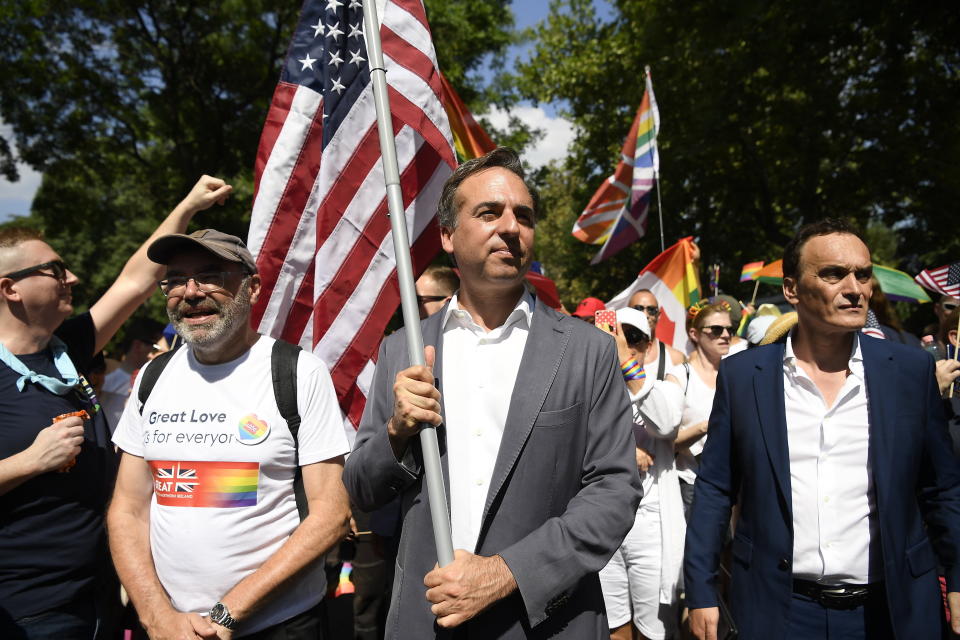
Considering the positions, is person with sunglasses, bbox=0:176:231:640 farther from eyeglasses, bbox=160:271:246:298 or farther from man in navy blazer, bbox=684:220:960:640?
man in navy blazer, bbox=684:220:960:640

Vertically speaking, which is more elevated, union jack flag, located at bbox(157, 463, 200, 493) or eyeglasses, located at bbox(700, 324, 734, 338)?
eyeglasses, located at bbox(700, 324, 734, 338)

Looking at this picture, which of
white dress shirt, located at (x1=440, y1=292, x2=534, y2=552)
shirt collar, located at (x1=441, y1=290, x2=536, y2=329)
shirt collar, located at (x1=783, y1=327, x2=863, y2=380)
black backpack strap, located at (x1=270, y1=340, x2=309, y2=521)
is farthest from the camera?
shirt collar, located at (x1=783, y1=327, x2=863, y2=380)

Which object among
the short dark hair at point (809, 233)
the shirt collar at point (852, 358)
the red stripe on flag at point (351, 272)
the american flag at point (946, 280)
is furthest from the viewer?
the american flag at point (946, 280)

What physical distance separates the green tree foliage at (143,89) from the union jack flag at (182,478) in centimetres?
1102

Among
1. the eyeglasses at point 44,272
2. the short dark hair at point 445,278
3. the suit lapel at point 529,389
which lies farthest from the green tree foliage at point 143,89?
the suit lapel at point 529,389

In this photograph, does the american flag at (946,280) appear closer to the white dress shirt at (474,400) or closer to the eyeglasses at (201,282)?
the white dress shirt at (474,400)

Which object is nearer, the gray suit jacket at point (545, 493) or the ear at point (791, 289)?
the gray suit jacket at point (545, 493)

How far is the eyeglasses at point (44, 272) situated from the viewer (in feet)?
9.32

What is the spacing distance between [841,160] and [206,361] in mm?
16516

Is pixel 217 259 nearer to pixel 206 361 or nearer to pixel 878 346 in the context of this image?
pixel 206 361

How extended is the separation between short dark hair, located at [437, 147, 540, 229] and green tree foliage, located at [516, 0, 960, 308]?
1112 centimetres

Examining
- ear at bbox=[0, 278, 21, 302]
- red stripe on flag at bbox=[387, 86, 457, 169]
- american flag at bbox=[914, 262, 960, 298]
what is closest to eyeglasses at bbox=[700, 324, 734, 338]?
american flag at bbox=[914, 262, 960, 298]

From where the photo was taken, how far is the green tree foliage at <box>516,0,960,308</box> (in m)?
13.6

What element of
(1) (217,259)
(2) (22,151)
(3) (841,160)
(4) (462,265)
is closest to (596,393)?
(4) (462,265)
